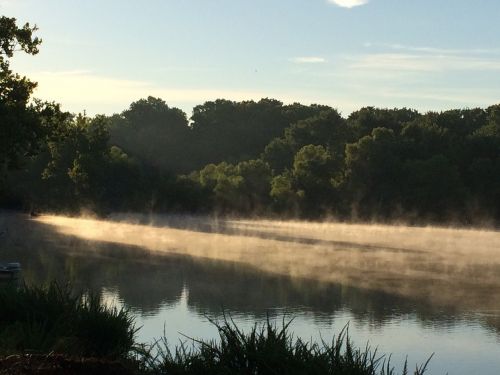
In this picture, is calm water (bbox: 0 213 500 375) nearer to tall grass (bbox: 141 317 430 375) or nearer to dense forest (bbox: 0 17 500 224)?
tall grass (bbox: 141 317 430 375)

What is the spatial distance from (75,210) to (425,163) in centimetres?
3668

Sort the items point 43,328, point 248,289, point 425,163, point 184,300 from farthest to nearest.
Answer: point 425,163 → point 248,289 → point 184,300 → point 43,328

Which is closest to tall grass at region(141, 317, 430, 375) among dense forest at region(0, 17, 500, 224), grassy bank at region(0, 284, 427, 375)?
grassy bank at region(0, 284, 427, 375)

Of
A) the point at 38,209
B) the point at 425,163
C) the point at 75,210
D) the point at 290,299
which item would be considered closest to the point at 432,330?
the point at 290,299

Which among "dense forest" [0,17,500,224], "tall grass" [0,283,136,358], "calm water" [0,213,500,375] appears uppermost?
"dense forest" [0,17,500,224]

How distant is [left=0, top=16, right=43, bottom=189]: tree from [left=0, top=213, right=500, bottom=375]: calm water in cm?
480

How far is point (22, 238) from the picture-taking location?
60.8 meters

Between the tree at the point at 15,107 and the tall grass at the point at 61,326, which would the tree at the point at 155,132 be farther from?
the tall grass at the point at 61,326

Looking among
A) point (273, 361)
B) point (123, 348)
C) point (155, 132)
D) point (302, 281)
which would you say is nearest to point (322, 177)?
point (302, 281)

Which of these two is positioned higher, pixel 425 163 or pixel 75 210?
pixel 425 163

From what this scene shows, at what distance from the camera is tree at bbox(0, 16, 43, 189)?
100 feet

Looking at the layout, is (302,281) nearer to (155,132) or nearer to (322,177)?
(322,177)

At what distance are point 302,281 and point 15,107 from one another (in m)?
13.8

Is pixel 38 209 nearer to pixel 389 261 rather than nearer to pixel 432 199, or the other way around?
pixel 432 199
